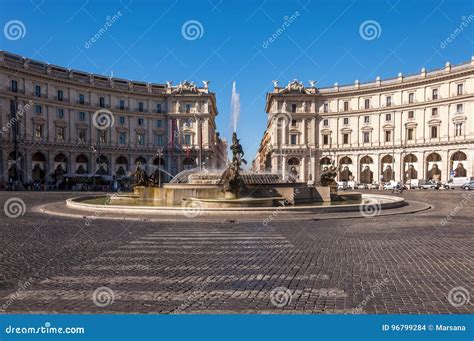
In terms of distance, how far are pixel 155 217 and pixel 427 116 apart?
64496mm

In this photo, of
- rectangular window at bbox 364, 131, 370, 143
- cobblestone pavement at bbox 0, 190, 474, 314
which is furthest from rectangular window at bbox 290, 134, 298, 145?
cobblestone pavement at bbox 0, 190, 474, 314

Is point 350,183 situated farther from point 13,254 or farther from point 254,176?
point 13,254

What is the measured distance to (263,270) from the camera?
21.1ft

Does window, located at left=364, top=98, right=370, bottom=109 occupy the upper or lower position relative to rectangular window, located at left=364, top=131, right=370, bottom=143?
upper

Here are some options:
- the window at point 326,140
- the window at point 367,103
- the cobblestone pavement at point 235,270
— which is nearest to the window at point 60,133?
the cobblestone pavement at point 235,270

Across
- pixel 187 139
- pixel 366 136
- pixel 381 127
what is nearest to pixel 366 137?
pixel 366 136

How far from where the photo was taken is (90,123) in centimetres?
6319

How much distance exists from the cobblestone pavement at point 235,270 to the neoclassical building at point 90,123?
36627mm

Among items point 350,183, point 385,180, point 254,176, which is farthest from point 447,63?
point 254,176

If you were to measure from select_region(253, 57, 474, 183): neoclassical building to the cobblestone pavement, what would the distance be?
190 ft

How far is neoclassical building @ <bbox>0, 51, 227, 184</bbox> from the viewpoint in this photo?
167 feet

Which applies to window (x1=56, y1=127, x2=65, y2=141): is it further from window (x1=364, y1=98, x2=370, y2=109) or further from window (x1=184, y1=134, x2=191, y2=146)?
window (x1=364, y1=98, x2=370, y2=109)

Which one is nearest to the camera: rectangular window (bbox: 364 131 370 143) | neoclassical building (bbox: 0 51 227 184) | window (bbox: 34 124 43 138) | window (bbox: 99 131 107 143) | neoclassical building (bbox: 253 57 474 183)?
neoclassical building (bbox: 0 51 227 184)

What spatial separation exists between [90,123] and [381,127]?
60.8 meters
